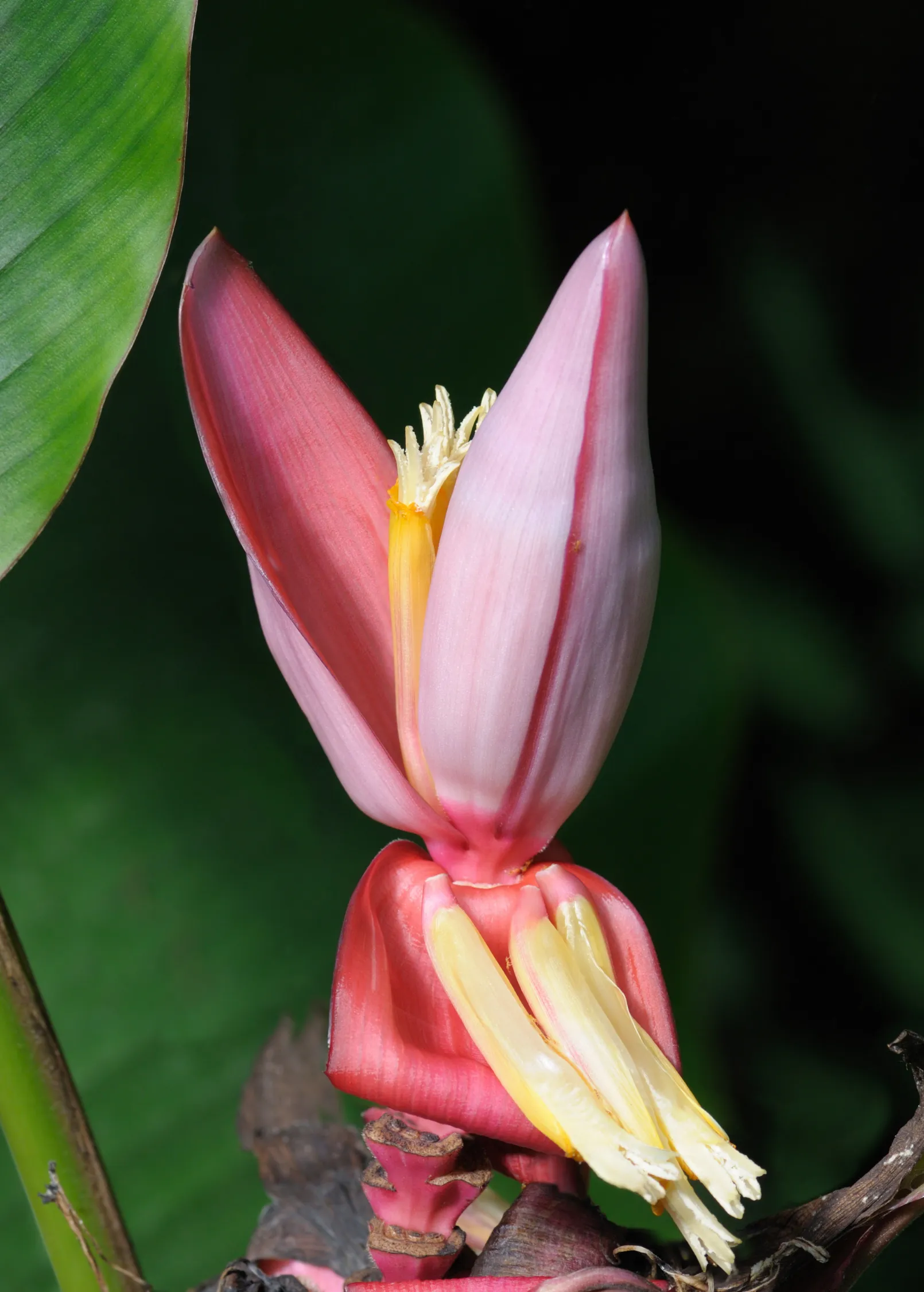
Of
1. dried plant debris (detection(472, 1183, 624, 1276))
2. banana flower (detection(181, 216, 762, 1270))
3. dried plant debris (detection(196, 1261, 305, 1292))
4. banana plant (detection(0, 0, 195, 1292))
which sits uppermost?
banana plant (detection(0, 0, 195, 1292))

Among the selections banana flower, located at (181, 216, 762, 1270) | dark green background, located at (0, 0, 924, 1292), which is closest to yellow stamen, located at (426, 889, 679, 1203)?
A: banana flower, located at (181, 216, 762, 1270)

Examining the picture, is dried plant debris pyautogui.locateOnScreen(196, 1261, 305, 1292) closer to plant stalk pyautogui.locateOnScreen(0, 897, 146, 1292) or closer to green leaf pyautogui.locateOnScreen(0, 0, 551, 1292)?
plant stalk pyautogui.locateOnScreen(0, 897, 146, 1292)

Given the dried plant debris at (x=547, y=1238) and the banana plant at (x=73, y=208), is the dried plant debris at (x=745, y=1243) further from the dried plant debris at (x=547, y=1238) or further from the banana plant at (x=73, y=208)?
the banana plant at (x=73, y=208)

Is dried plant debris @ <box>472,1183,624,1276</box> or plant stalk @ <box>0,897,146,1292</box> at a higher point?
plant stalk @ <box>0,897,146,1292</box>

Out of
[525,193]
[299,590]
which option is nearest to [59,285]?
[299,590]

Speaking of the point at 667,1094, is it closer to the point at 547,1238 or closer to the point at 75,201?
the point at 547,1238

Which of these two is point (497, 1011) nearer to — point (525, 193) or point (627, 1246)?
point (627, 1246)

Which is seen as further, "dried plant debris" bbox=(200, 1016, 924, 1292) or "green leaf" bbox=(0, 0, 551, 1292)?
"green leaf" bbox=(0, 0, 551, 1292)

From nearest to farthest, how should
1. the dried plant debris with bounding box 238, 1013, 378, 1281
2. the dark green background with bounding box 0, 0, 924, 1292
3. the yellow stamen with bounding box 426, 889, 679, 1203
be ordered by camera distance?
1. the yellow stamen with bounding box 426, 889, 679, 1203
2. the dried plant debris with bounding box 238, 1013, 378, 1281
3. the dark green background with bounding box 0, 0, 924, 1292
